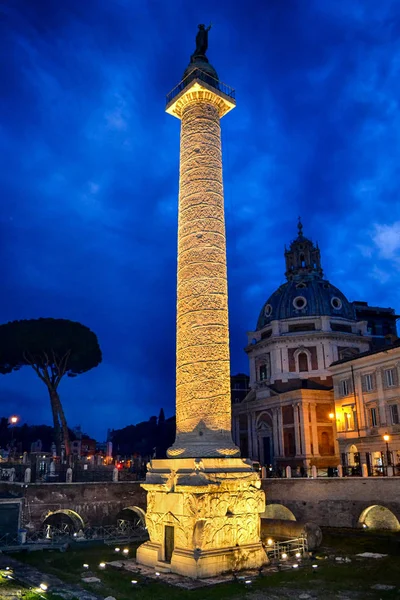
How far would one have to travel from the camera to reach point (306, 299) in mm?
50875

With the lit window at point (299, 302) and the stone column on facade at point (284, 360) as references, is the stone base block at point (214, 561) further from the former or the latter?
the lit window at point (299, 302)

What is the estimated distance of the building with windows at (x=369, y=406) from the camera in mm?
32969

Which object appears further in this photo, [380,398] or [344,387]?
A: [344,387]

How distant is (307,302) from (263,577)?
38.6m

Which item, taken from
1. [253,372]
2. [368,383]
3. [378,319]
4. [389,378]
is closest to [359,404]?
[368,383]

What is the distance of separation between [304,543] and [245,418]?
31412mm

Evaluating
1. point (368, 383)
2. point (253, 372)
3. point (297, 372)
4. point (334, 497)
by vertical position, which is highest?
point (253, 372)

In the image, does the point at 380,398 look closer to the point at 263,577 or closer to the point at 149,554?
the point at 263,577

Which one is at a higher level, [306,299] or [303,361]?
[306,299]

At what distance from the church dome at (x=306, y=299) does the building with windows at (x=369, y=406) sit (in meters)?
11.9

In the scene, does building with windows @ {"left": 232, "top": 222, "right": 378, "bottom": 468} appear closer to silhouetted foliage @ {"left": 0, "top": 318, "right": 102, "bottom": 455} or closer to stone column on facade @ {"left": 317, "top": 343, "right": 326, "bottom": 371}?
stone column on facade @ {"left": 317, "top": 343, "right": 326, "bottom": 371}

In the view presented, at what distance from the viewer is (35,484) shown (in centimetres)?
2439

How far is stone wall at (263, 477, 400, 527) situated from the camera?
23766 mm

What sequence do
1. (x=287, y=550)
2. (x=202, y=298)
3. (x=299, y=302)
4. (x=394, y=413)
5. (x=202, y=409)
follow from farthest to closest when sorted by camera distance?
(x=299, y=302) < (x=394, y=413) < (x=287, y=550) < (x=202, y=298) < (x=202, y=409)
